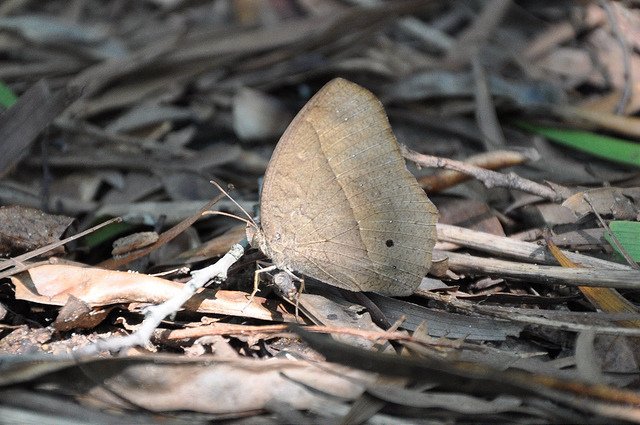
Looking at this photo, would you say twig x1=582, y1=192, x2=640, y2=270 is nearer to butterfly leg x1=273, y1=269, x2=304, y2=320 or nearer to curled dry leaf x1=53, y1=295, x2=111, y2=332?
butterfly leg x1=273, y1=269, x2=304, y2=320

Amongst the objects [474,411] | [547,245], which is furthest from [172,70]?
[474,411]

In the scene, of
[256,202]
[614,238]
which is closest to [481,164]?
[614,238]

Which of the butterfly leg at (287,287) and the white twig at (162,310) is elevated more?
the white twig at (162,310)

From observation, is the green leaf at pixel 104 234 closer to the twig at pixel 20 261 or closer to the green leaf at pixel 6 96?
the twig at pixel 20 261

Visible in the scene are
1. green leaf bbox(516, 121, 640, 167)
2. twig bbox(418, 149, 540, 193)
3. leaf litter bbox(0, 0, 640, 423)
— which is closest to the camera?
leaf litter bbox(0, 0, 640, 423)

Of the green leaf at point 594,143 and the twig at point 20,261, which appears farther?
the green leaf at point 594,143

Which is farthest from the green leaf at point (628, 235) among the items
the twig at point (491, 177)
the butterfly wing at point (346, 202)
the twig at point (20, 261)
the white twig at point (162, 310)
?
the twig at point (20, 261)

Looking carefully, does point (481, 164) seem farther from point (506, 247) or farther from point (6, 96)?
point (6, 96)

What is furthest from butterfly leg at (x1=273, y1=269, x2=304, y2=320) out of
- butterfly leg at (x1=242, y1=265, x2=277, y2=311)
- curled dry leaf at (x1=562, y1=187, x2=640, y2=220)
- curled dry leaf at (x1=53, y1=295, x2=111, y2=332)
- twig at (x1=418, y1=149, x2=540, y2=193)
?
curled dry leaf at (x1=562, y1=187, x2=640, y2=220)
